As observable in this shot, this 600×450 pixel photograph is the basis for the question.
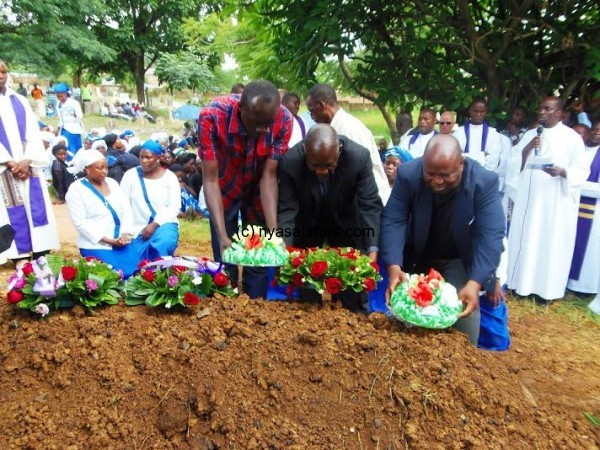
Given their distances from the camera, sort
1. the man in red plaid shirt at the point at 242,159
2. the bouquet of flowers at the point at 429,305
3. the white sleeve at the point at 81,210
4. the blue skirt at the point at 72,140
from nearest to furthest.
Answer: the bouquet of flowers at the point at 429,305, the man in red plaid shirt at the point at 242,159, the white sleeve at the point at 81,210, the blue skirt at the point at 72,140

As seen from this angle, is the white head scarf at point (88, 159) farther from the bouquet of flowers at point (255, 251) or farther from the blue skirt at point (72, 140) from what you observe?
the blue skirt at point (72, 140)

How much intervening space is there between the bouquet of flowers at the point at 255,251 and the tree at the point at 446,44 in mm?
3788

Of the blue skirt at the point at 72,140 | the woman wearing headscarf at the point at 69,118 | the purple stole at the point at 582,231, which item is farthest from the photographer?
the blue skirt at the point at 72,140

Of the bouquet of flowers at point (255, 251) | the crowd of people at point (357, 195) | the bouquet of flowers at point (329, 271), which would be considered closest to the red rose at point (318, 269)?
the bouquet of flowers at point (329, 271)

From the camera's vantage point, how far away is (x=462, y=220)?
128 inches

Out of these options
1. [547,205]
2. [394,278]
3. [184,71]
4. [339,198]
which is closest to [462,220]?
[394,278]

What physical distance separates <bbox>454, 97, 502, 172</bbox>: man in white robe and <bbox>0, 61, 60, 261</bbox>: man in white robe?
5005 millimetres

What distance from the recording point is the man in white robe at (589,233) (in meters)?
5.29

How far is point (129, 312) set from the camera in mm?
3045

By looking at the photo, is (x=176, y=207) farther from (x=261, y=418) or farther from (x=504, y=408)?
(x=504, y=408)

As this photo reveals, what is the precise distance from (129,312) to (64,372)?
0.52 metres

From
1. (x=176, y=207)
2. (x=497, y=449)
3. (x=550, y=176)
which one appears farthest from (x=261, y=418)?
(x=550, y=176)

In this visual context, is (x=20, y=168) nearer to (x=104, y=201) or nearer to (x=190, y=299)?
(x=104, y=201)

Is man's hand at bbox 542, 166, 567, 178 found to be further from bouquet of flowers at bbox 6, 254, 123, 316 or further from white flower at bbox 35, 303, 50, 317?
white flower at bbox 35, 303, 50, 317
